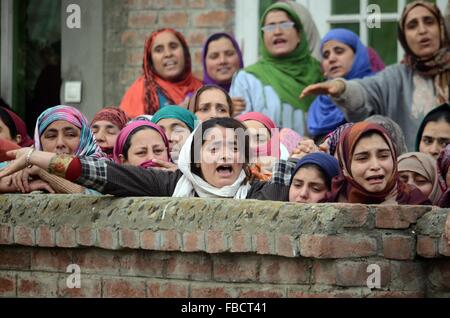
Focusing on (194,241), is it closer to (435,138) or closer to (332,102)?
(435,138)

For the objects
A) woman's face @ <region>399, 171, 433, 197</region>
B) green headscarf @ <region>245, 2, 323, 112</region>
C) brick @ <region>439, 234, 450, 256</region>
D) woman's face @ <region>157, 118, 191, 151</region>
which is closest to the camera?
brick @ <region>439, 234, 450, 256</region>

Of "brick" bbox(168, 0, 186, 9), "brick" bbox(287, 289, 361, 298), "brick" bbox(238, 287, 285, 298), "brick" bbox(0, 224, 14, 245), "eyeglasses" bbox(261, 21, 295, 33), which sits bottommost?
"brick" bbox(238, 287, 285, 298)

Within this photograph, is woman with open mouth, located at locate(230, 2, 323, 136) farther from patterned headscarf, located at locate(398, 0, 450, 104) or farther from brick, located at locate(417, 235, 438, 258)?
brick, located at locate(417, 235, 438, 258)

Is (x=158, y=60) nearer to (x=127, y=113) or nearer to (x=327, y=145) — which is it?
(x=127, y=113)

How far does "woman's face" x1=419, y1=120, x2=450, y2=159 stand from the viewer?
26.8 feet

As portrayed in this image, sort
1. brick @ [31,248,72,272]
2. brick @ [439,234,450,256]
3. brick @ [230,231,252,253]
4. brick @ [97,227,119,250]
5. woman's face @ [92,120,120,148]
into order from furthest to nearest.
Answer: woman's face @ [92,120,120,148]
brick @ [31,248,72,272]
brick @ [97,227,119,250]
brick @ [230,231,252,253]
brick @ [439,234,450,256]

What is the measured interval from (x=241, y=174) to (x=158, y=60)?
2.70m

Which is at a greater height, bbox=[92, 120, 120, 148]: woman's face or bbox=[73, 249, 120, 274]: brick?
bbox=[92, 120, 120, 148]: woman's face

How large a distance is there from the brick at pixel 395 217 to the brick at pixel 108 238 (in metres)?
1.33

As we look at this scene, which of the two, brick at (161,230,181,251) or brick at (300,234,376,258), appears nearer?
brick at (300,234,376,258)

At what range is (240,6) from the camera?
10750 millimetres

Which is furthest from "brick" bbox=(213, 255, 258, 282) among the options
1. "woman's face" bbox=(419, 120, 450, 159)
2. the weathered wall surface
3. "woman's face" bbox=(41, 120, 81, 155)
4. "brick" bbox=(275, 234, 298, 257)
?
"woman's face" bbox=(419, 120, 450, 159)

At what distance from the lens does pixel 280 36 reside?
31.2 feet

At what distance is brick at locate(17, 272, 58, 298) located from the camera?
278 inches
